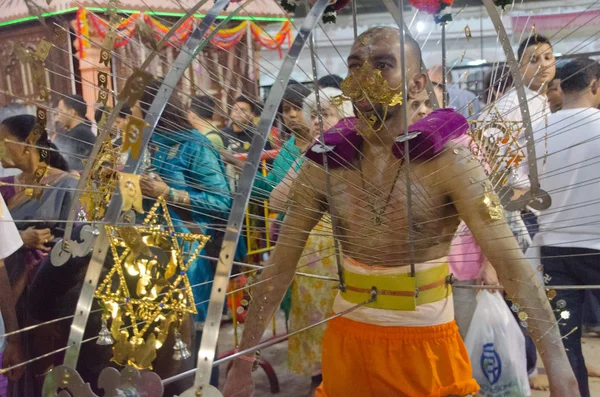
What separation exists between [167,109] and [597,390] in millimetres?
2259

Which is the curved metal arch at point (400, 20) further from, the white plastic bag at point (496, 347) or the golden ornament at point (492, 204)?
the white plastic bag at point (496, 347)

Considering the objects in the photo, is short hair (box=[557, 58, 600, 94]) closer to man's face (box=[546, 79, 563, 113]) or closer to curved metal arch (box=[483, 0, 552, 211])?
man's face (box=[546, 79, 563, 113])

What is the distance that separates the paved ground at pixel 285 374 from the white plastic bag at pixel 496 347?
0.43 m

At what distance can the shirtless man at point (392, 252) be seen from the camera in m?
1.58

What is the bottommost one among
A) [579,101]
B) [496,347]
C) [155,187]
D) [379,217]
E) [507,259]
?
[496,347]

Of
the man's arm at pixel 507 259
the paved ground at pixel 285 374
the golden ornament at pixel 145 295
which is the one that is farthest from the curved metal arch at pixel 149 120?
the paved ground at pixel 285 374

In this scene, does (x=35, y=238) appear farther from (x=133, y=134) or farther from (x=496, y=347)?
(x=496, y=347)

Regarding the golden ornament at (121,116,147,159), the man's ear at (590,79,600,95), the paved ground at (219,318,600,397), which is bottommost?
the paved ground at (219,318,600,397)

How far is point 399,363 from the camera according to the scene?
5.46 feet

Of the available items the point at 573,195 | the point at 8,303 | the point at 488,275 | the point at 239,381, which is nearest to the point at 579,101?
the point at 573,195

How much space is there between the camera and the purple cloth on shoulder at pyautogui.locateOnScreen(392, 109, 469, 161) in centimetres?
159

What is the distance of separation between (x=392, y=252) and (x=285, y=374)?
198cm

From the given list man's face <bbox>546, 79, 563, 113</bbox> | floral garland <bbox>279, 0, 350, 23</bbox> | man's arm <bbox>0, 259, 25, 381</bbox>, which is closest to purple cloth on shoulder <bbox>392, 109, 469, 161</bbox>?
floral garland <bbox>279, 0, 350, 23</bbox>

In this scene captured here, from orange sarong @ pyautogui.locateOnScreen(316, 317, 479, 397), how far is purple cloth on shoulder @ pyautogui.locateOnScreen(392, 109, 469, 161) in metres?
0.41
